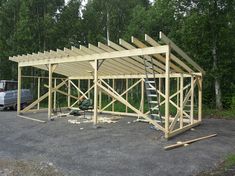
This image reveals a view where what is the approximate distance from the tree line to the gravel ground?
5.95 m

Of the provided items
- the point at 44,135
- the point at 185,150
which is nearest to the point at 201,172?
the point at 185,150

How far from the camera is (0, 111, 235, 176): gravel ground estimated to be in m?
5.43

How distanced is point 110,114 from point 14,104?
6.09 meters

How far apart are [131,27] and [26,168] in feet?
59.6

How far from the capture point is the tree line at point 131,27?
49.2 feet

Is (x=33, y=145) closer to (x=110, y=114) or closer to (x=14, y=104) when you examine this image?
(x=110, y=114)

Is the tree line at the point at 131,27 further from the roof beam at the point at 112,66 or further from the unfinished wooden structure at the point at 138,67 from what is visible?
the roof beam at the point at 112,66

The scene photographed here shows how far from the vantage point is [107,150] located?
→ 270 inches

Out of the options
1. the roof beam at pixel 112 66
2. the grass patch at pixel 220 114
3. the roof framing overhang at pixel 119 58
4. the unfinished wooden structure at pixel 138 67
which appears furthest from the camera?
the grass patch at pixel 220 114

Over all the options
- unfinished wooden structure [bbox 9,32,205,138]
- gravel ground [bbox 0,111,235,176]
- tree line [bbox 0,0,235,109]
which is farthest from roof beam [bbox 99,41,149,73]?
tree line [bbox 0,0,235,109]

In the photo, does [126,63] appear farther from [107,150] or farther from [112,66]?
[107,150]

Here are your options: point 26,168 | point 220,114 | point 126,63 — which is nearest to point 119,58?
point 126,63

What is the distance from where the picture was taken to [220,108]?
1513 centimetres

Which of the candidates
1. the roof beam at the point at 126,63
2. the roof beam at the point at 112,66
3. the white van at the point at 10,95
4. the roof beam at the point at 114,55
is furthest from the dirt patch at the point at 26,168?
the white van at the point at 10,95
